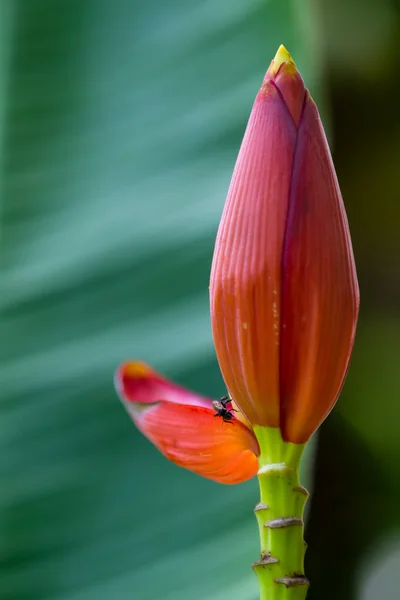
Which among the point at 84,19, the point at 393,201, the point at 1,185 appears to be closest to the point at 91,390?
the point at 1,185

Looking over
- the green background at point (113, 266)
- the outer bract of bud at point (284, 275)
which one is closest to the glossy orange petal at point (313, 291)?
the outer bract of bud at point (284, 275)

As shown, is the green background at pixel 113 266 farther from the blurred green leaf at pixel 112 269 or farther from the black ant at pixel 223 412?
the black ant at pixel 223 412

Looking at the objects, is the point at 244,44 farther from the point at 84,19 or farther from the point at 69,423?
the point at 69,423

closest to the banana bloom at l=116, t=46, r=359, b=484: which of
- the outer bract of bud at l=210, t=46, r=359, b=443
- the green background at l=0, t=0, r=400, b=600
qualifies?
the outer bract of bud at l=210, t=46, r=359, b=443

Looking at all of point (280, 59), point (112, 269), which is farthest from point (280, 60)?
point (112, 269)

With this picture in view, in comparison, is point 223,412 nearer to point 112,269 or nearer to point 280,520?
point 280,520

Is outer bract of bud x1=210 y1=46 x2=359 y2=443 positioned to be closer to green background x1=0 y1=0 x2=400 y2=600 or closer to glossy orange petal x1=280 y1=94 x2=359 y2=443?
glossy orange petal x1=280 y1=94 x2=359 y2=443
